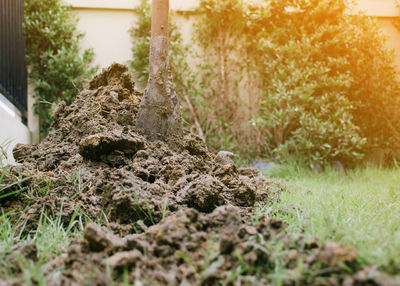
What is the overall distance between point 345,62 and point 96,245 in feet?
16.0

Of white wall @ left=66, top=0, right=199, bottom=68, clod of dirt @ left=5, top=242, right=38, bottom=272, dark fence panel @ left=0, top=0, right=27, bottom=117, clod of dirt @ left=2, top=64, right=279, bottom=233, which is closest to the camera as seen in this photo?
clod of dirt @ left=5, top=242, right=38, bottom=272

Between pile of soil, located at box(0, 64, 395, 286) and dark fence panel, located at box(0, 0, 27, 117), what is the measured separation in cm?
175

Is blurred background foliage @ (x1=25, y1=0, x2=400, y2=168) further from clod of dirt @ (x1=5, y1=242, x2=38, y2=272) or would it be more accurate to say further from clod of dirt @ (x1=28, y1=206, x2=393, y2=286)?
clod of dirt @ (x1=5, y1=242, x2=38, y2=272)

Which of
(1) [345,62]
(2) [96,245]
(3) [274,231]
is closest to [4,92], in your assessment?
(2) [96,245]

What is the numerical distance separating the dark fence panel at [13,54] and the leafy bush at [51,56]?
0.23 meters

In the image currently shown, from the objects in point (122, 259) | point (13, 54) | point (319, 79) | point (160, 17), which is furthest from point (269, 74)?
point (122, 259)

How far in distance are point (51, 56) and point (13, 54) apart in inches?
28.1

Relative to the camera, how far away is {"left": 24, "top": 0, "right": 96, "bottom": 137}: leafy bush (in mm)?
5297

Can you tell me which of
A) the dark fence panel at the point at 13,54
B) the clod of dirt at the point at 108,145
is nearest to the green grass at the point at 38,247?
the clod of dirt at the point at 108,145

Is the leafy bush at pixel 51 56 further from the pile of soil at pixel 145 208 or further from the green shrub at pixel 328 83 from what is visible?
the green shrub at pixel 328 83

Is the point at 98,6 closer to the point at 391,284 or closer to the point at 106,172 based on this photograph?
the point at 106,172

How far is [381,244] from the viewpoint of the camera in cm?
108

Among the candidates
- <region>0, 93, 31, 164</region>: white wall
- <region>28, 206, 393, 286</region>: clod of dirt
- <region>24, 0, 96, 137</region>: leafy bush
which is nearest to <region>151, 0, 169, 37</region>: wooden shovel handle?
<region>0, 93, 31, 164</region>: white wall

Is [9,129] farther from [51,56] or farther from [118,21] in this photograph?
[118,21]
